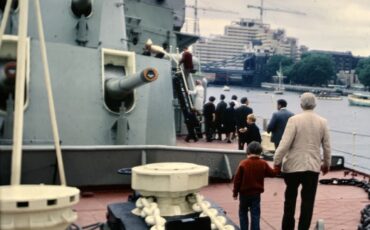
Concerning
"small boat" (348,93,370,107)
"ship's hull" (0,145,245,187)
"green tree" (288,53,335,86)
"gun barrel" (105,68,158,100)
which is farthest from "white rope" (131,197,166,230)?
"green tree" (288,53,335,86)

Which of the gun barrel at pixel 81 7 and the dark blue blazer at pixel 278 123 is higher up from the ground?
the gun barrel at pixel 81 7

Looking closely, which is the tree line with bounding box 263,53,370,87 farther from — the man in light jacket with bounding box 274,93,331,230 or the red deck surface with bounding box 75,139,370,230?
the man in light jacket with bounding box 274,93,331,230

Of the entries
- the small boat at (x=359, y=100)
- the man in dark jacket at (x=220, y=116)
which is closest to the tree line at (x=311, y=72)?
the small boat at (x=359, y=100)

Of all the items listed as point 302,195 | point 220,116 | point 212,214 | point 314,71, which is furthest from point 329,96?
point 212,214

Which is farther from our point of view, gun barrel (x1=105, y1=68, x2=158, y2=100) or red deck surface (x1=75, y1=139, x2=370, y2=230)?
gun barrel (x1=105, y1=68, x2=158, y2=100)

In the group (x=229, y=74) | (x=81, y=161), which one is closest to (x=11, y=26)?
(x=81, y=161)

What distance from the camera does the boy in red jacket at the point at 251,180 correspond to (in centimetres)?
459

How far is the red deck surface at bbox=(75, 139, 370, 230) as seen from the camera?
212 inches

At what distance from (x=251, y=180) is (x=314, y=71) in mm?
118928

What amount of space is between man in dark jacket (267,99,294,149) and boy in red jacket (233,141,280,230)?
291 centimetres

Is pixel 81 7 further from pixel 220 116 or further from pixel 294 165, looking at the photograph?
pixel 220 116

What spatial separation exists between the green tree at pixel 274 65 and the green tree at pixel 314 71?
4705mm

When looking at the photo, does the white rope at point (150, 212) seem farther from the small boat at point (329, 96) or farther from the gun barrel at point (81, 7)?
the small boat at point (329, 96)

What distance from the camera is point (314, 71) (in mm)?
119938
